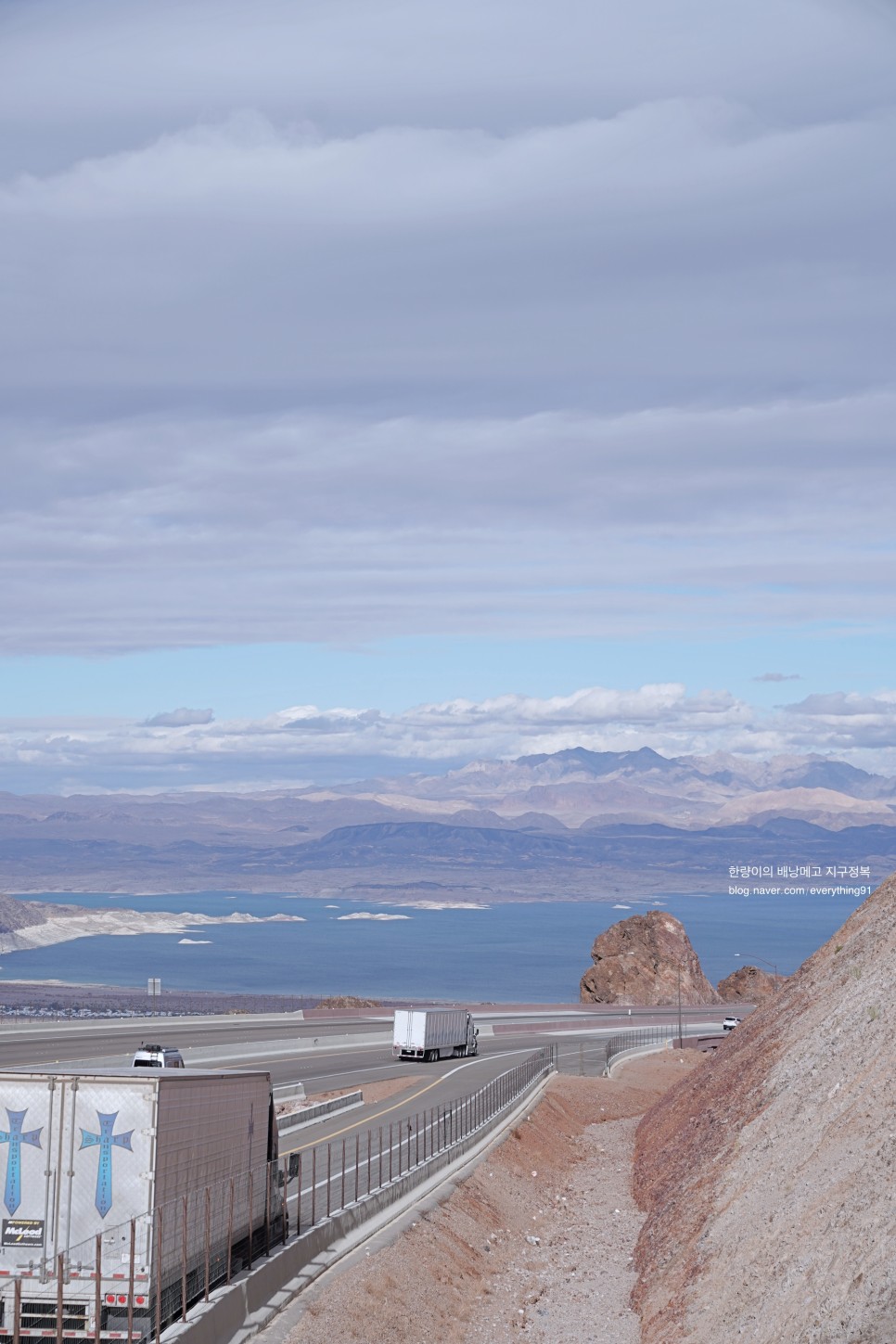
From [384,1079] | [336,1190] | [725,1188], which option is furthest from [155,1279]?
[384,1079]

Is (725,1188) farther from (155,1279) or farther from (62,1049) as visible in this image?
(62,1049)

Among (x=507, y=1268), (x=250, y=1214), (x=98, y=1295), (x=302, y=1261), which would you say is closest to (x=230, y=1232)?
(x=250, y=1214)

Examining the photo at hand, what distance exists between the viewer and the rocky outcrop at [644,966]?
5266 inches

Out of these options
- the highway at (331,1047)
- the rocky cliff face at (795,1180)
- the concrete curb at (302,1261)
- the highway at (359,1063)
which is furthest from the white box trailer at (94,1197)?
the highway at (331,1047)

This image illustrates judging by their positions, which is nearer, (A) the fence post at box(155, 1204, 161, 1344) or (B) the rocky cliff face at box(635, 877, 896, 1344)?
(A) the fence post at box(155, 1204, 161, 1344)

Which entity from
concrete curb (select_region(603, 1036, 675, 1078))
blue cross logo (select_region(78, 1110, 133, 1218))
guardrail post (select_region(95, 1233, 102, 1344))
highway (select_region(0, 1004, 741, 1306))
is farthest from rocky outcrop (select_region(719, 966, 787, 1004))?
guardrail post (select_region(95, 1233, 102, 1344))

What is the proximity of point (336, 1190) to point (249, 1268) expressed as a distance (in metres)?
6.53

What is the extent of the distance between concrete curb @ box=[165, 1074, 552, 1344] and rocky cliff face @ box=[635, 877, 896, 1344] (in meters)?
5.31

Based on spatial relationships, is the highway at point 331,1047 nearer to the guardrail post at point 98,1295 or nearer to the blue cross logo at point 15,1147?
the blue cross logo at point 15,1147

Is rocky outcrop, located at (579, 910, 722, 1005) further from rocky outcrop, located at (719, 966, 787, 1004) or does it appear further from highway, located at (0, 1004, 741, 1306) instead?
highway, located at (0, 1004, 741, 1306)

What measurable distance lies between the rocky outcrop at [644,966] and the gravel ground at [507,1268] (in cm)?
8463

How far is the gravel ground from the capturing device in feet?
79.0

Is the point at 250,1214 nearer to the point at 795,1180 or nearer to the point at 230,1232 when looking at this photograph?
the point at 230,1232

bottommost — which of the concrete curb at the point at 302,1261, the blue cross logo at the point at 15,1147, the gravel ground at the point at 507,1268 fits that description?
the gravel ground at the point at 507,1268
